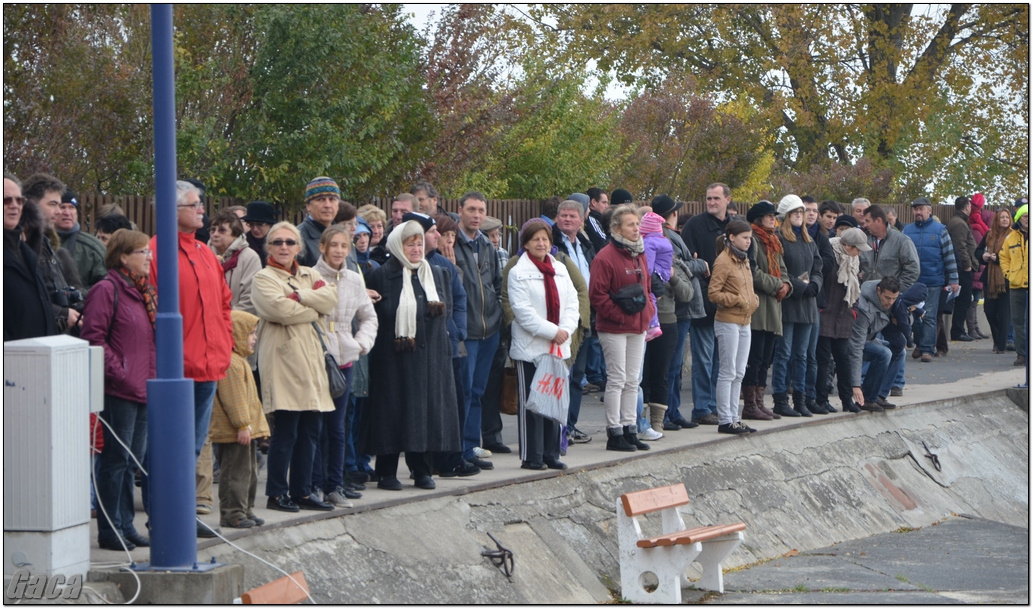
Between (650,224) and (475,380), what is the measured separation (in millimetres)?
2255

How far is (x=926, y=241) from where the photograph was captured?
64.0 feet

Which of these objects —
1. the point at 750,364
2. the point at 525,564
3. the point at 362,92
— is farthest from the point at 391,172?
→ the point at 525,564

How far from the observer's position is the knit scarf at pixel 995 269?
20.1 m

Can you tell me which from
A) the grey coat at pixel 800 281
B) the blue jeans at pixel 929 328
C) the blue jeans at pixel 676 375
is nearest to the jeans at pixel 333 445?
the blue jeans at pixel 676 375

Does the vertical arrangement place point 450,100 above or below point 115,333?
above

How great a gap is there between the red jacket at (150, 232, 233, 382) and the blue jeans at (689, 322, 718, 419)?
5.78 m

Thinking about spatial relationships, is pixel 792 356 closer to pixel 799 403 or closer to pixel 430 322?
pixel 799 403

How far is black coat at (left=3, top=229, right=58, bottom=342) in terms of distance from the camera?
23.2 feet

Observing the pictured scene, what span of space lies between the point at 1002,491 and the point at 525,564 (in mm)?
7911

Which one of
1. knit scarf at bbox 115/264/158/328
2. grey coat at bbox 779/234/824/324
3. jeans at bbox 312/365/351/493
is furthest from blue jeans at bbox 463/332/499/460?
grey coat at bbox 779/234/824/324

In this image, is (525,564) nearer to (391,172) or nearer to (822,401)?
(822,401)


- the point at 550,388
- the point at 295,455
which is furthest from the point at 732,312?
the point at 295,455

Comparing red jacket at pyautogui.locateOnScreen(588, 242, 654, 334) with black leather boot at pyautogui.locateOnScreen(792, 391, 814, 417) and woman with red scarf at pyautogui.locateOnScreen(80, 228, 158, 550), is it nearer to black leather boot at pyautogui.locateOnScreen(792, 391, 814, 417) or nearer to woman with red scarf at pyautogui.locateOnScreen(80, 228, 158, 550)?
black leather boot at pyautogui.locateOnScreen(792, 391, 814, 417)

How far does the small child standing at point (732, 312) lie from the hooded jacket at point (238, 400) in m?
5.11
